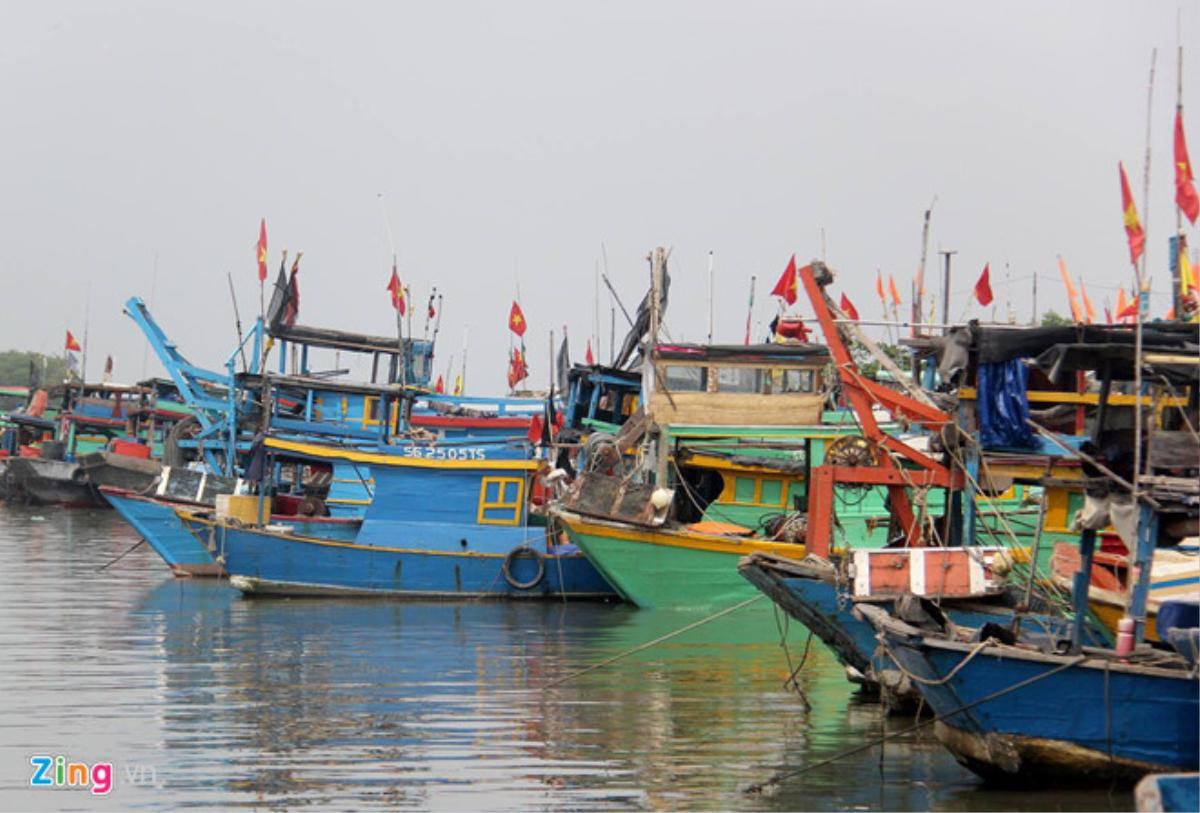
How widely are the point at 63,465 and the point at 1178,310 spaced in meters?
40.6

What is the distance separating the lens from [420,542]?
24344 millimetres

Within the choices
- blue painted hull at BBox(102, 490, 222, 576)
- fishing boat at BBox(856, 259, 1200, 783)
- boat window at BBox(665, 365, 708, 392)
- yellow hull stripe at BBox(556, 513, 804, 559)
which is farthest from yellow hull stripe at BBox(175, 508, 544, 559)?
fishing boat at BBox(856, 259, 1200, 783)

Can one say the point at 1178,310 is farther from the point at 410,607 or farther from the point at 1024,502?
the point at 410,607

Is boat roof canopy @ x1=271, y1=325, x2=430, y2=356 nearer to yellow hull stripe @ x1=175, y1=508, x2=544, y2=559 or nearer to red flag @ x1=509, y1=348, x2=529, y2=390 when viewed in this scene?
yellow hull stripe @ x1=175, y1=508, x2=544, y2=559

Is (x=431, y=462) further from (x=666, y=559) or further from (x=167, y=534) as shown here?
(x=167, y=534)

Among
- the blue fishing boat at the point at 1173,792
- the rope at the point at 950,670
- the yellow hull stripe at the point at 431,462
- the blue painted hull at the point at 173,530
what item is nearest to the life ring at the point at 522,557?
the yellow hull stripe at the point at 431,462

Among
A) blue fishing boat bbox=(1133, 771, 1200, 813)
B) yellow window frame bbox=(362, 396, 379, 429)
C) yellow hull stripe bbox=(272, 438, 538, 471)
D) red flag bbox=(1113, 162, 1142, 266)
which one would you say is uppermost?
red flag bbox=(1113, 162, 1142, 266)

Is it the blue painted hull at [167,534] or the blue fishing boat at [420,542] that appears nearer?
the blue fishing boat at [420,542]

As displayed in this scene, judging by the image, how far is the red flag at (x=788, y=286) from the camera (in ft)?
99.8

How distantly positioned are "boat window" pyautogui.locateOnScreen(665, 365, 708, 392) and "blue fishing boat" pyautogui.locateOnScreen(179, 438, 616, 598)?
253 centimetres

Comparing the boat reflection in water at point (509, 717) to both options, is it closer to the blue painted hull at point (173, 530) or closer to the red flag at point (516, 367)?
the blue painted hull at point (173, 530)

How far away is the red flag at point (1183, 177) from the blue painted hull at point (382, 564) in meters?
10.8

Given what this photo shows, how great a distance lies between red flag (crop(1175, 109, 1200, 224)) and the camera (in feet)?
62.1

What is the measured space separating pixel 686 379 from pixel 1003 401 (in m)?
9.89
